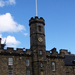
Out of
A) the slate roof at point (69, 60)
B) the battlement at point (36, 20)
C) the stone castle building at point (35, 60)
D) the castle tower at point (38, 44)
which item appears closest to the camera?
the stone castle building at point (35, 60)

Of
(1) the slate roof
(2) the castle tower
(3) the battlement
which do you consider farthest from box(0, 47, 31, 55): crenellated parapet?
(1) the slate roof

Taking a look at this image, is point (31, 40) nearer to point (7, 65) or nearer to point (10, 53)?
point (10, 53)

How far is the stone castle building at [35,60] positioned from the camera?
114 ft

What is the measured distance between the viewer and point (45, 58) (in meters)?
36.9

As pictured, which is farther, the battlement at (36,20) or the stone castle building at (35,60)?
the battlement at (36,20)

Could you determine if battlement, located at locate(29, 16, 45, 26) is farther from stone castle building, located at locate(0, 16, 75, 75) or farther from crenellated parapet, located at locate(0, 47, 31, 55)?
crenellated parapet, located at locate(0, 47, 31, 55)

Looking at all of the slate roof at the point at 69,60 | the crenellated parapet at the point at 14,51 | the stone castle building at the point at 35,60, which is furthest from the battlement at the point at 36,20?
the slate roof at the point at 69,60

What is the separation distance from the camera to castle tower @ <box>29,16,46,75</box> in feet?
117

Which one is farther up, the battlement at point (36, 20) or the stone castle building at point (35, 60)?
the battlement at point (36, 20)

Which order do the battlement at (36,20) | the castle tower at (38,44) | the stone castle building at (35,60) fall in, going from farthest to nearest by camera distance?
the battlement at (36,20) → the castle tower at (38,44) → the stone castle building at (35,60)

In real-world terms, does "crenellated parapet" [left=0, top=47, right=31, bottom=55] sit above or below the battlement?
below

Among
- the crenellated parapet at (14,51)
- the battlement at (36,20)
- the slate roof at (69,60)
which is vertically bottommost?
the slate roof at (69,60)

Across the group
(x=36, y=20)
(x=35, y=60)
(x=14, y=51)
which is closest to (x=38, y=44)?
(x=35, y=60)

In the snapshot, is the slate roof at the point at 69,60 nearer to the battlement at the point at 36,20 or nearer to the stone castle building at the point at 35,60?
the stone castle building at the point at 35,60
